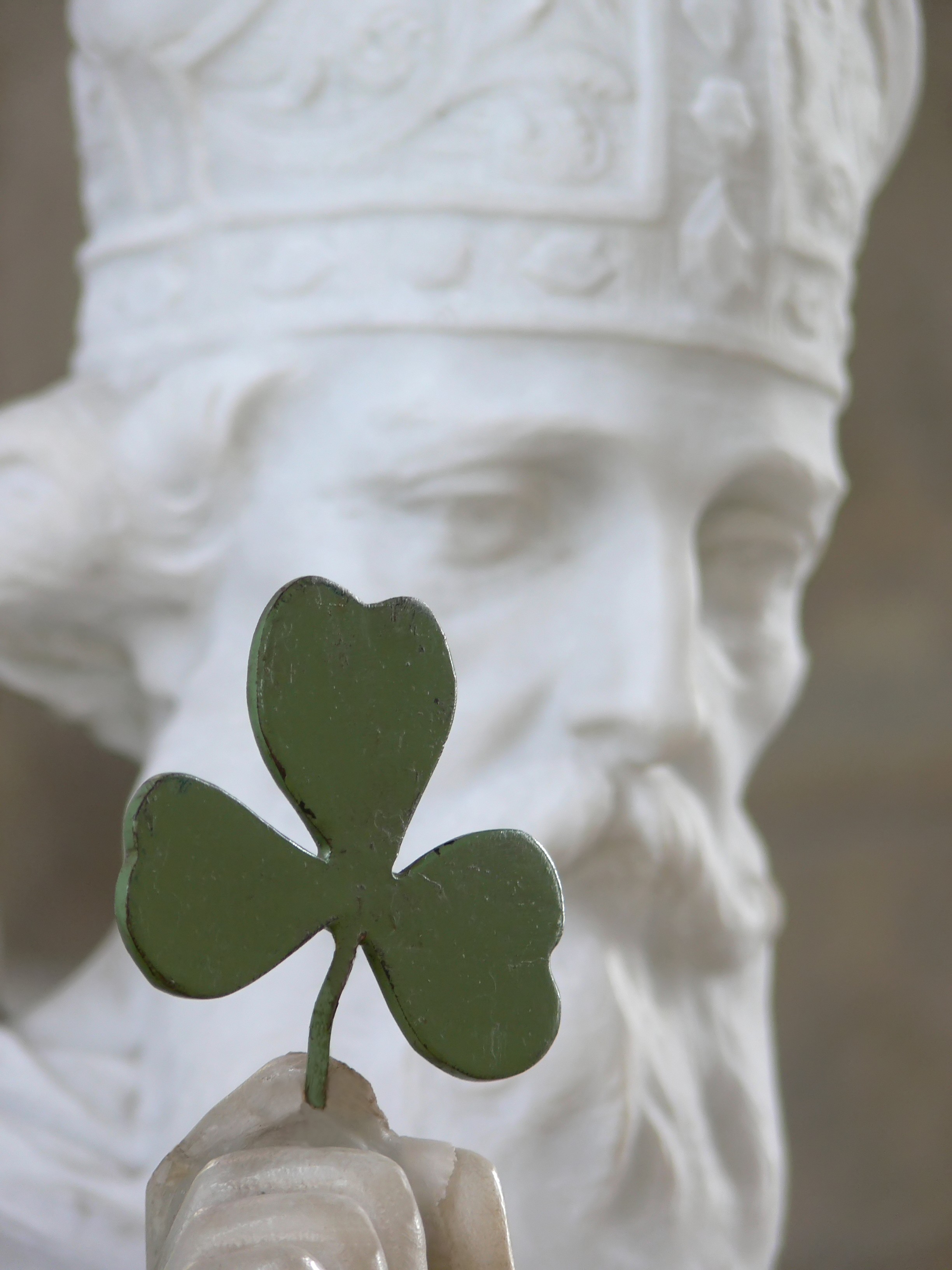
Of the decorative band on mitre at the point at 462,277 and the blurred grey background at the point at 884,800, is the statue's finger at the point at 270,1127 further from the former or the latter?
the blurred grey background at the point at 884,800

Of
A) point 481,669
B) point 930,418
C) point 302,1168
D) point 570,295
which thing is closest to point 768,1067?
Result: point 481,669

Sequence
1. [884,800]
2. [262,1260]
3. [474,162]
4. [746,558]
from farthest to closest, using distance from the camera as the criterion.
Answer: [884,800]
[746,558]
[474,162]
[262,1260]

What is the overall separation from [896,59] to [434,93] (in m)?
0.44

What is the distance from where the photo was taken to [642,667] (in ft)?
3.90

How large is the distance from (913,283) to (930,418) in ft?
0.58

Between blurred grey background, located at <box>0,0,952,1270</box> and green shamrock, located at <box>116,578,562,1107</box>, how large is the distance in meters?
1.59

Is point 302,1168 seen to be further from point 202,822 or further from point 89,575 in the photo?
point 89,575

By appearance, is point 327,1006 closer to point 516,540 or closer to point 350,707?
point 350,707

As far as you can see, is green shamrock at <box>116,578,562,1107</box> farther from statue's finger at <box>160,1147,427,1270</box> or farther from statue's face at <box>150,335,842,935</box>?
statue's face at <box>150,335,842,935</box>

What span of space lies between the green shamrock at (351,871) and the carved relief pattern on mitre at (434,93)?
587 mm

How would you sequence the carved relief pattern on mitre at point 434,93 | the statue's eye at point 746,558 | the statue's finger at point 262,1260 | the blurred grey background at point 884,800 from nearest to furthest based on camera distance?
the statue's finger at point 262,1260 < the carved relief pattern on mitre at point 434,93 < the statue's eye at point 746,558 < the blurred grey background at point 884,800

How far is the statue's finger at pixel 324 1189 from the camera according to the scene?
648 mm

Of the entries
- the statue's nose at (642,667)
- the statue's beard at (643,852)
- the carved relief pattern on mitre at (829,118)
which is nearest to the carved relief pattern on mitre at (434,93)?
the carved relief pattern on mitre at (829,118)

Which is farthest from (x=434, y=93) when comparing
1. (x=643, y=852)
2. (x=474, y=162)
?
A: (x=643, y=852)
